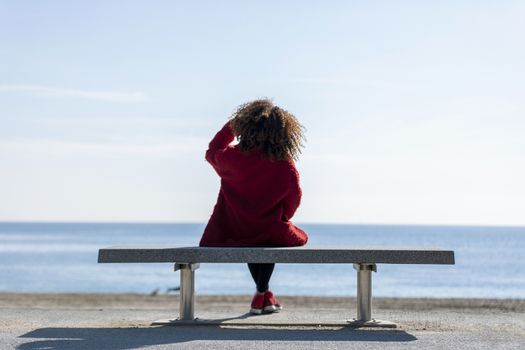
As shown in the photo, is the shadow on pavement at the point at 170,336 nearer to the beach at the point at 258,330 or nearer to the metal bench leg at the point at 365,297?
the beach at the point at 258,330

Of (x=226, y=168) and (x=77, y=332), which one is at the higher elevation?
(x=226, y=168)

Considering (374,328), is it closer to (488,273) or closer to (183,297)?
(183,297)

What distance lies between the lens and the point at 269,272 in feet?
31.2

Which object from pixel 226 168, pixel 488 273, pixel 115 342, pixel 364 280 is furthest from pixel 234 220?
pixel 488 273

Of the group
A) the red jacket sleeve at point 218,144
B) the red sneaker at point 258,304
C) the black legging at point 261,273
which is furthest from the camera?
the red sneaker at point 258,304

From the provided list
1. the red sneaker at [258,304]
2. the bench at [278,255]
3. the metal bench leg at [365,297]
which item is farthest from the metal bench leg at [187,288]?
the metal bench leg at [365,297]

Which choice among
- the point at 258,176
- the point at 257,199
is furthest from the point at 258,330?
the point at 258,176

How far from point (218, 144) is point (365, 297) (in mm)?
1894

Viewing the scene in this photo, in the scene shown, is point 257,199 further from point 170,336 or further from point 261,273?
point 170,336

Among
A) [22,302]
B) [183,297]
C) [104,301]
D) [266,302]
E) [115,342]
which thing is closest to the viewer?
[115,342]

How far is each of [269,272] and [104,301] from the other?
27.8ft

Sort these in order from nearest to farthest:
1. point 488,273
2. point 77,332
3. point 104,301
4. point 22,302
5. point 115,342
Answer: point 115,342, point 77,332, point 22,302, point 104,301, point 488,273

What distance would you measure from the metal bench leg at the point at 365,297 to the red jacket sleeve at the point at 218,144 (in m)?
1.57

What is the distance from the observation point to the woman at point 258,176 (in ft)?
30.3
